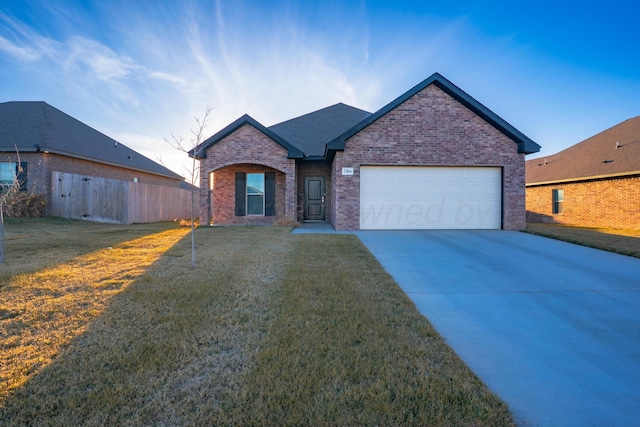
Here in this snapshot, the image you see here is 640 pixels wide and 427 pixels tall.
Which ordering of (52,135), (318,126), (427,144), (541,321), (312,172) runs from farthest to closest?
(318,126) < (52,135) < (312,172) < (427,144) < (541,321)

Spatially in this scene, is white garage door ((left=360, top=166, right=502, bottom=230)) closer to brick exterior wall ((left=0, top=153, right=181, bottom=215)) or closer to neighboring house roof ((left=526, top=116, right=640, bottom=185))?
neighboring house roof ((left=526, top=116, right=640, bottom=185))

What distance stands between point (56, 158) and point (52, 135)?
1298mm

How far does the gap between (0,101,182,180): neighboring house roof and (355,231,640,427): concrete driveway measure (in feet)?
54.8

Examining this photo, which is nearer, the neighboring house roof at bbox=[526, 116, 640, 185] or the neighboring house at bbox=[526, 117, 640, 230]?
the neighboring house at bbox=[526, 117, 640, 230]

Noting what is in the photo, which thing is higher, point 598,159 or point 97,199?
point 598,159

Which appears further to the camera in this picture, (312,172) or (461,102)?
(312,172)

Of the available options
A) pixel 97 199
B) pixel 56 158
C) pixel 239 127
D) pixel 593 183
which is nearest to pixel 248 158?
pixel 239 127

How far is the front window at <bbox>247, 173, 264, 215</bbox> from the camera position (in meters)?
14.4

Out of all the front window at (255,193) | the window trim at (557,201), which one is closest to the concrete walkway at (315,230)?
the front window at (255,193)

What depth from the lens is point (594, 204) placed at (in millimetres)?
16266

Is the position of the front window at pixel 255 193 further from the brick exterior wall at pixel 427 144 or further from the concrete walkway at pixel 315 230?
the brick exterior wall at pixel 427 144

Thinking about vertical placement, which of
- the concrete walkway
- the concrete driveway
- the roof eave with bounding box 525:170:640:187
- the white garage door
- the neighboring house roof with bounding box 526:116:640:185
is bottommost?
the concrete driveway

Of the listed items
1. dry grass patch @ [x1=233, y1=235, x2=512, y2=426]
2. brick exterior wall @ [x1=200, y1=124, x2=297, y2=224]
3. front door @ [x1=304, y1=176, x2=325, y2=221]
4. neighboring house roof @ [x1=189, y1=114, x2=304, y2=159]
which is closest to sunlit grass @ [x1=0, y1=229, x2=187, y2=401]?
dry grass patch @ [x1=233, y1=235, x2=512, y2=426]

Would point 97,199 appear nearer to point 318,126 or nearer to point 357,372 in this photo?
point 318,126
